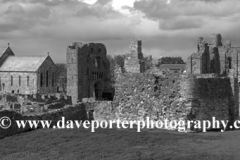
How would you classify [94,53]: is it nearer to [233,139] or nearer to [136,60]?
[136,60]

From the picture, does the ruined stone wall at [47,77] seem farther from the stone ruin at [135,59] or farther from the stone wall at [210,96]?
the stone wall at [210,96]

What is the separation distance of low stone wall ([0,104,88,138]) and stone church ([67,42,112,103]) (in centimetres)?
4717

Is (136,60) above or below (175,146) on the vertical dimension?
above

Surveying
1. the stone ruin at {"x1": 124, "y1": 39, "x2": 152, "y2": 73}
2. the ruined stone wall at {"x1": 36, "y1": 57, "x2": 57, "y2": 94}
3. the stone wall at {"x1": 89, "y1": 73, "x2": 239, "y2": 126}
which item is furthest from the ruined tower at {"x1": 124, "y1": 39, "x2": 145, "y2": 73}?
the ruined stone wall at {"x1": 36, "y1": 57, "x2": 57, "y2": 94}

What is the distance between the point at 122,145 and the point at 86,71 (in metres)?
61.8

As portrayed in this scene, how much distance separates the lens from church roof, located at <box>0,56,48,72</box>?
9250cm

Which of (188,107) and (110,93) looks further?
(110,93)

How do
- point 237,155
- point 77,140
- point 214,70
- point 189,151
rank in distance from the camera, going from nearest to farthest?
1. point 237,155
2. point 189,151
3. point 77,140
4. point 214,70

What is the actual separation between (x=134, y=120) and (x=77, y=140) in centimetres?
395

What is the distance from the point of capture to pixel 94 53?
79812 millimetres

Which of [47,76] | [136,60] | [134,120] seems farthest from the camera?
[47,76]

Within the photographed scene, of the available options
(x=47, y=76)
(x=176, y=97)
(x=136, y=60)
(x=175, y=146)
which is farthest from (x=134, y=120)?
(x=47, y=76)

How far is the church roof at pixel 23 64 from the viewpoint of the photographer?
92.5 meters

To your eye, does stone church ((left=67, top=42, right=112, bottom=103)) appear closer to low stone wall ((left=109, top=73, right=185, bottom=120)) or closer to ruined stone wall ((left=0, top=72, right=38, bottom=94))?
ruined stone wall ((left=0, top=72, right=38, bottom=94))
